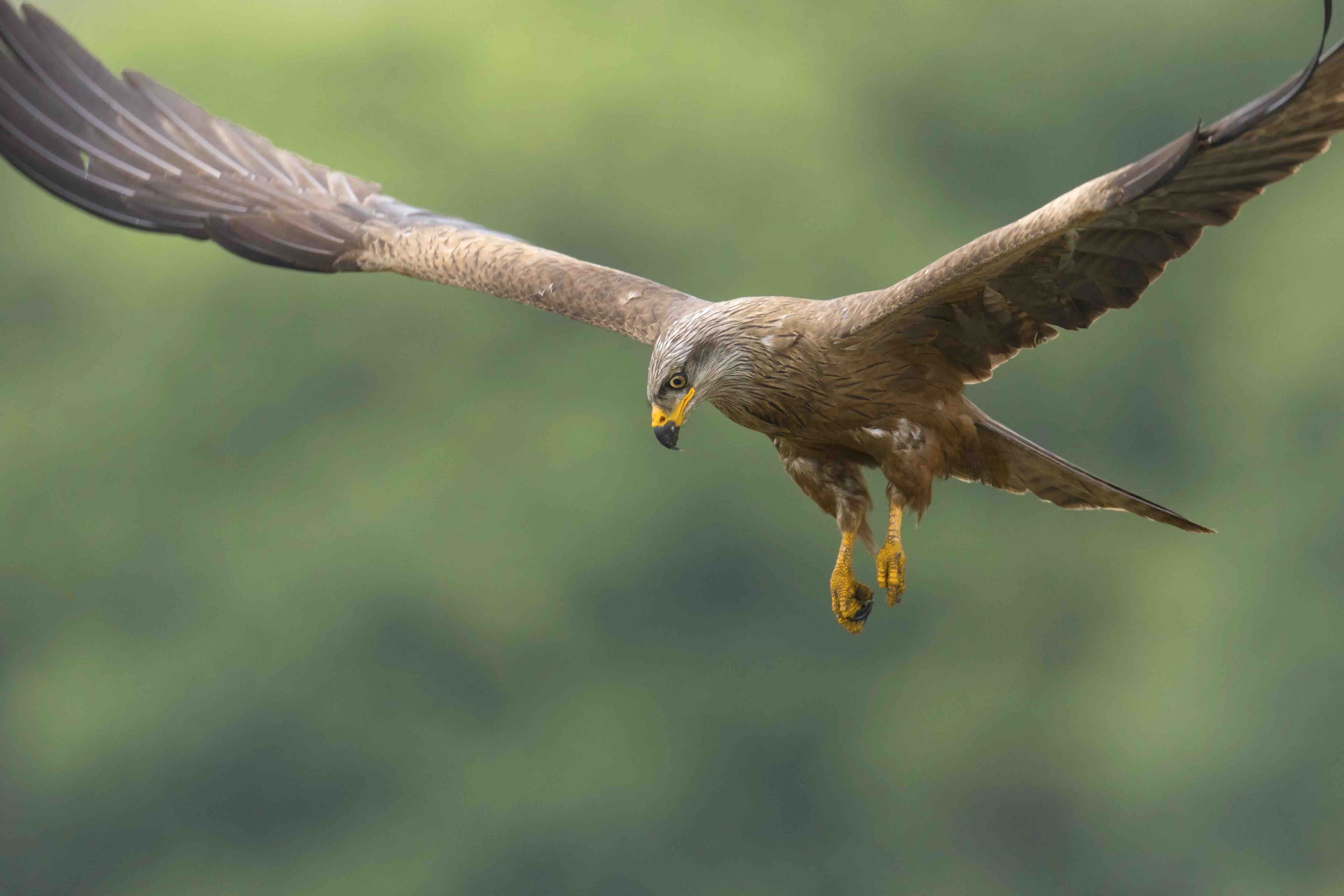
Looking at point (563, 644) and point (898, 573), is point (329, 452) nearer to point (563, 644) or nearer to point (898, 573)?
point (563, 644)

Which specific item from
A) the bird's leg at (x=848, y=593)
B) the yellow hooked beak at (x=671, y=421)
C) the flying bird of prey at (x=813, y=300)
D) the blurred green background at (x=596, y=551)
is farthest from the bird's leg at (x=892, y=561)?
the blurred green background at (x=596, y=551)

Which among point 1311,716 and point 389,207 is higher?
point 389,207

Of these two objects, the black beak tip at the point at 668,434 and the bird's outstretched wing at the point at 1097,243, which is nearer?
the bird's outstretched wing at the point at 1097,243

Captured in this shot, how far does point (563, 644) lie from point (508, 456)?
11.9 feet

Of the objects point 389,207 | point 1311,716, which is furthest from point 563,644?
point 389,207

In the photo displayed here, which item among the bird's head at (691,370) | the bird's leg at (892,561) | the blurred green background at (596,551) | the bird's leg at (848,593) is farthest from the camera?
the blurred green background at (596,551)

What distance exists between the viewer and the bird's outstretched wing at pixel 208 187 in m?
7.15

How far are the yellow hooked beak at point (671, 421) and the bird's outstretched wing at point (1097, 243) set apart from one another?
2.02 feet

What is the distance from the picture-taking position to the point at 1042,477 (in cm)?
625

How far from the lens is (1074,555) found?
28.4 metres

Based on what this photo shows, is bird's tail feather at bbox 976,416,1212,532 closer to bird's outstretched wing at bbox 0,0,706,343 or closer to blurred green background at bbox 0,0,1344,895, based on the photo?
bird's outstretched wing at bbox 0,0,706,343

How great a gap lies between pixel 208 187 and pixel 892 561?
3.96 meters

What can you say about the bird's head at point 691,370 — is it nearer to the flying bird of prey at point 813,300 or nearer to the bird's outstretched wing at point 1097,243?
the flying bird of prey at point 813,300

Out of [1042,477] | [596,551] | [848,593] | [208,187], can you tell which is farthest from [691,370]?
[596,551]
